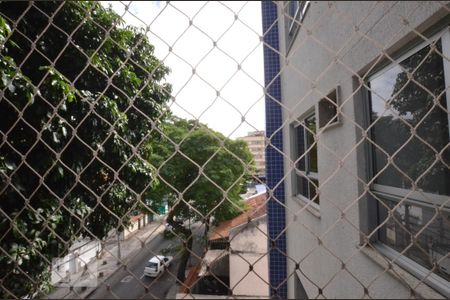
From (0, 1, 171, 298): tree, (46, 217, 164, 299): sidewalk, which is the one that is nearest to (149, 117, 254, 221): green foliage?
(0, 1, 171, 298): tree

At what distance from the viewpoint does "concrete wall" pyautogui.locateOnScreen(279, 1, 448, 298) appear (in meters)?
1.15

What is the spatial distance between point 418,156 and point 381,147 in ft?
1.16

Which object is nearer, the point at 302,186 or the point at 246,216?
the point at 246,216

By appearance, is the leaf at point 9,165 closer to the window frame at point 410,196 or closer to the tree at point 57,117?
the tree at point 57,117

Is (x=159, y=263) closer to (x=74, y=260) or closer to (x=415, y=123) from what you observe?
(x=74, y=260)

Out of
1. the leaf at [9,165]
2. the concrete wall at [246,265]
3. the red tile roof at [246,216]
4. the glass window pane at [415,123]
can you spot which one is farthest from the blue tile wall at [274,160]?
the leaf at [9,165]

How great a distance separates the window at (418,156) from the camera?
1277 millimetres

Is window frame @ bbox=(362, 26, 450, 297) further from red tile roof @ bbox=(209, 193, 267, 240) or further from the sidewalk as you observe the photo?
the sidewalk

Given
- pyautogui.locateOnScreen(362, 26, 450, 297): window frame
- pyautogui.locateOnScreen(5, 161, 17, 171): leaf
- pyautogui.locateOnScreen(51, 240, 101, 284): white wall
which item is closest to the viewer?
pyautogui.locateOnScreen(51, 240, 101, 284): white wall

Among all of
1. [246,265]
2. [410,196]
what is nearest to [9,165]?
[246,265]

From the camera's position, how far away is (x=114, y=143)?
2.62 meters

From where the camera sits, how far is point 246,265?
7.73 ft

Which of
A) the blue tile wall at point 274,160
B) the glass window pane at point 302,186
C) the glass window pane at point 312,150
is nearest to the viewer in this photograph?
the glass window pane at point 312,150

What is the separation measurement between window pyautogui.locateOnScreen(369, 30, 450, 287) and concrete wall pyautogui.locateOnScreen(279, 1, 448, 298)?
0.43 feet
